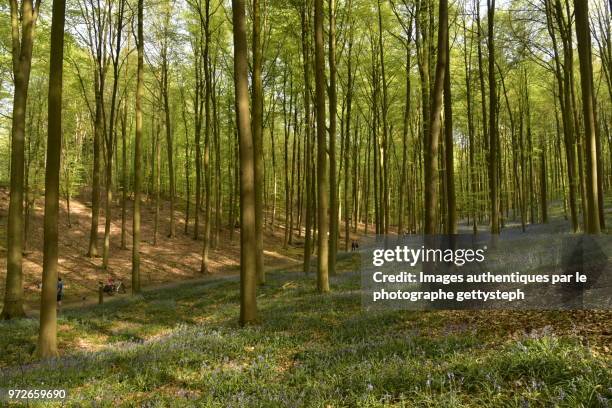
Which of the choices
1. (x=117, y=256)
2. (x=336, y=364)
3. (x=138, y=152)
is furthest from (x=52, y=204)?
(x=117, y=256)

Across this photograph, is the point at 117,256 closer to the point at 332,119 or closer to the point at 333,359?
the point at 332,119

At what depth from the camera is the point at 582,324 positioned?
678 centimetres

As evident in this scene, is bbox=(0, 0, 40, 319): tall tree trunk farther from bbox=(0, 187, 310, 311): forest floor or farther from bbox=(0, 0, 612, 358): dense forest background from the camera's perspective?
bbox=(0, 187, 310, 311): forest floor

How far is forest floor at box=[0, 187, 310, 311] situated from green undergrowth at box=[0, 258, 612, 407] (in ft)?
40.0

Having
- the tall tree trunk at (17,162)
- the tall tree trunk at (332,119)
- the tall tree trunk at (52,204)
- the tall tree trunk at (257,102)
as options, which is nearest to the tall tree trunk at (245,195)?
the tall tree trunk at (52,204)

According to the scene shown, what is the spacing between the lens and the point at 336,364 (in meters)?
6.35

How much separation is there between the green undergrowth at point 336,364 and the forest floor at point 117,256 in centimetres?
1220

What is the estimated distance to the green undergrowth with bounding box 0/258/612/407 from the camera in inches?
184

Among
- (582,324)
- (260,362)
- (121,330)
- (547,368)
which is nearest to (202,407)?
(260,362)

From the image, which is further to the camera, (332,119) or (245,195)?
(332,119)

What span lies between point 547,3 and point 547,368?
2047 cm

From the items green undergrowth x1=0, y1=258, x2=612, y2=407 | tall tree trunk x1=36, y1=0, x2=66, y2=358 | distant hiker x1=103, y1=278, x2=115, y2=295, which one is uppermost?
tall tree trunk x1=36, y1=0, x2=66, y2=358

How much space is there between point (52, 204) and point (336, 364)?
7.66 meters

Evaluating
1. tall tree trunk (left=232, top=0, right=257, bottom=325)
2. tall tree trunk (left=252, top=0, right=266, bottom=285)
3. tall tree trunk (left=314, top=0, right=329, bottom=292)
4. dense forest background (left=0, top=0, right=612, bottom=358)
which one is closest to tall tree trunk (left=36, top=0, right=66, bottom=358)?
dense forest background (left=0, top=0, right=612, bottom=358)
